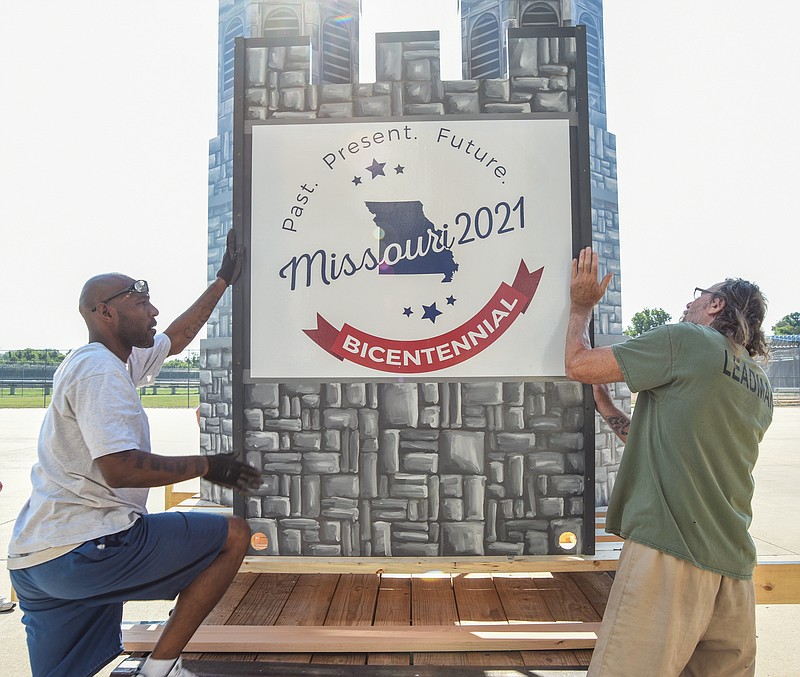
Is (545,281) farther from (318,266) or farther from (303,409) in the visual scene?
(303,409)

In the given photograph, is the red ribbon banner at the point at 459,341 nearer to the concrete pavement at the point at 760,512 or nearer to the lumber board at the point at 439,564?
the lumber board at the point at 439,564

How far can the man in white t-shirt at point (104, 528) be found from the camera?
2191 millimetres

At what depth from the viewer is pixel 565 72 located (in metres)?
3.64

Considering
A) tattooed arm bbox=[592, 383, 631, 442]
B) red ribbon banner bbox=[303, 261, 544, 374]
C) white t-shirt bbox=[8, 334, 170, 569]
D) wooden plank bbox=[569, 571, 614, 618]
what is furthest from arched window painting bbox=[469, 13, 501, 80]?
white t-shirt bbox=[8, 334, 170, 569]

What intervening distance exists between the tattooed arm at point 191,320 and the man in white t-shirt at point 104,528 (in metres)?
0.82

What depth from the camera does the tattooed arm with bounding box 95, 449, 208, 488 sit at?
217 centimetres

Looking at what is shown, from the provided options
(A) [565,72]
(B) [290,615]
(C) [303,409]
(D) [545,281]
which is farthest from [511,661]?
(A) [565,72]

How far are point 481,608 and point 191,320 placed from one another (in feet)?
7.30

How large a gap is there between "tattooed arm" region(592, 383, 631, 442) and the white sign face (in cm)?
33

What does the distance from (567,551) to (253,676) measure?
182cm

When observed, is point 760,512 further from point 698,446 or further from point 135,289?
point 135,289

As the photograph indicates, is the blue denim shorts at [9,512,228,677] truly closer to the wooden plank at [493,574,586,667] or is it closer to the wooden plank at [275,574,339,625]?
the wooden plank at [275,574,339,625]

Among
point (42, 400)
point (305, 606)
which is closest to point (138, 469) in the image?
point (305, 606)

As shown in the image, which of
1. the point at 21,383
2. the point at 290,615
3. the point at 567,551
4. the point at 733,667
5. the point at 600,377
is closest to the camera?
the point at 733,667
